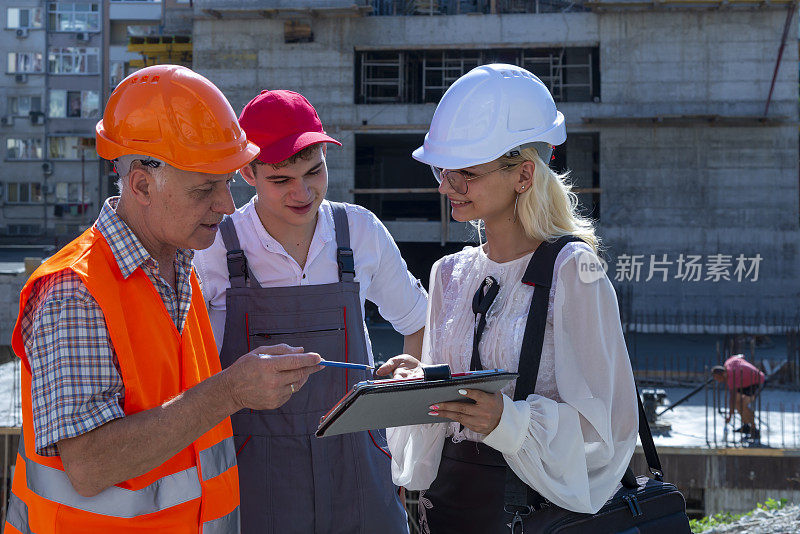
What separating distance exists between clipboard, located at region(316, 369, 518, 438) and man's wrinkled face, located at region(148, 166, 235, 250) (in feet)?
2.02

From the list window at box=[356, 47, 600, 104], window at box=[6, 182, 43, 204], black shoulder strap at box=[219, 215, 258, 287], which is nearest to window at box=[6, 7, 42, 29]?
window at box=[6, 182, 43, 204]

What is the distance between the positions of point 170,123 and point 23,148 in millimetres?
42065

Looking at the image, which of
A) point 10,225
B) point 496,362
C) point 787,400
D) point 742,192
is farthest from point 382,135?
point 496,362

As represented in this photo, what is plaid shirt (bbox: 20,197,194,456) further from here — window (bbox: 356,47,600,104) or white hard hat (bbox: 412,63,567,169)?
window (bbox: 356,47,600,104)

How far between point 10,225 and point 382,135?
22.0 metres

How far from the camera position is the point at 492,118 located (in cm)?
233

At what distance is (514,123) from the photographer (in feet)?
7.69

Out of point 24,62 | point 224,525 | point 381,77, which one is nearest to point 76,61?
point 24,62

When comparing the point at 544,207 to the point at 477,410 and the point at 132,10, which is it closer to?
the point at 477,410

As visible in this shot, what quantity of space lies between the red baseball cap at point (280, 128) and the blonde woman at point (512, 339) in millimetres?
472

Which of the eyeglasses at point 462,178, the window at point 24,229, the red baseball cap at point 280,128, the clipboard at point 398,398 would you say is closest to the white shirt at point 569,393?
the clipboard at point 398,398


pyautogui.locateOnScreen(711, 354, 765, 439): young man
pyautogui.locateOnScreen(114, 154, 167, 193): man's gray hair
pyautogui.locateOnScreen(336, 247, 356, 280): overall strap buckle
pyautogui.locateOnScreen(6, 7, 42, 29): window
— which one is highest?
pyautogui.locateOnScreen(6, 7, 42, 29): window

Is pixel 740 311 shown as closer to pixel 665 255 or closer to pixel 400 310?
pixel 665 255

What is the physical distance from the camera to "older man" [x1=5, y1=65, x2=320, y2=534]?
1.75 metres
